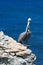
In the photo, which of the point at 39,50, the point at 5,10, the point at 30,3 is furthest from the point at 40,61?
the point at 30,3

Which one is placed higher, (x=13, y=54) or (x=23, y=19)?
(x=23, y=19)

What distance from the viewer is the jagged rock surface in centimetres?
1092

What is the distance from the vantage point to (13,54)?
11023 mm

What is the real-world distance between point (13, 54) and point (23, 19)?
18.9m

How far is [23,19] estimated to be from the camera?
29.9m

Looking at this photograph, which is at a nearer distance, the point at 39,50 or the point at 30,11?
the point at 39,50

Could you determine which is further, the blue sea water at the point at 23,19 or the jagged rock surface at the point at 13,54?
the blue sea water at the point at 23,19

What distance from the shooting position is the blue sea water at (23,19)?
2277 cm

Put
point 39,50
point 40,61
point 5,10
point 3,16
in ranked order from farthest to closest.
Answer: point 5,10
point 3,16
point 39,50
point 40,61

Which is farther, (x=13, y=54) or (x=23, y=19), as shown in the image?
(x=23, y=19)

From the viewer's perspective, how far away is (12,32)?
25172 mm

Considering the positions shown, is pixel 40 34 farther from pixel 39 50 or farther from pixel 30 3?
pixel 30 3

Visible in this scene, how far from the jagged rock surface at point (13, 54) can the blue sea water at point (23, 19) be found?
744 centimetres

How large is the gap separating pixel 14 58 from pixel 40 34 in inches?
550
